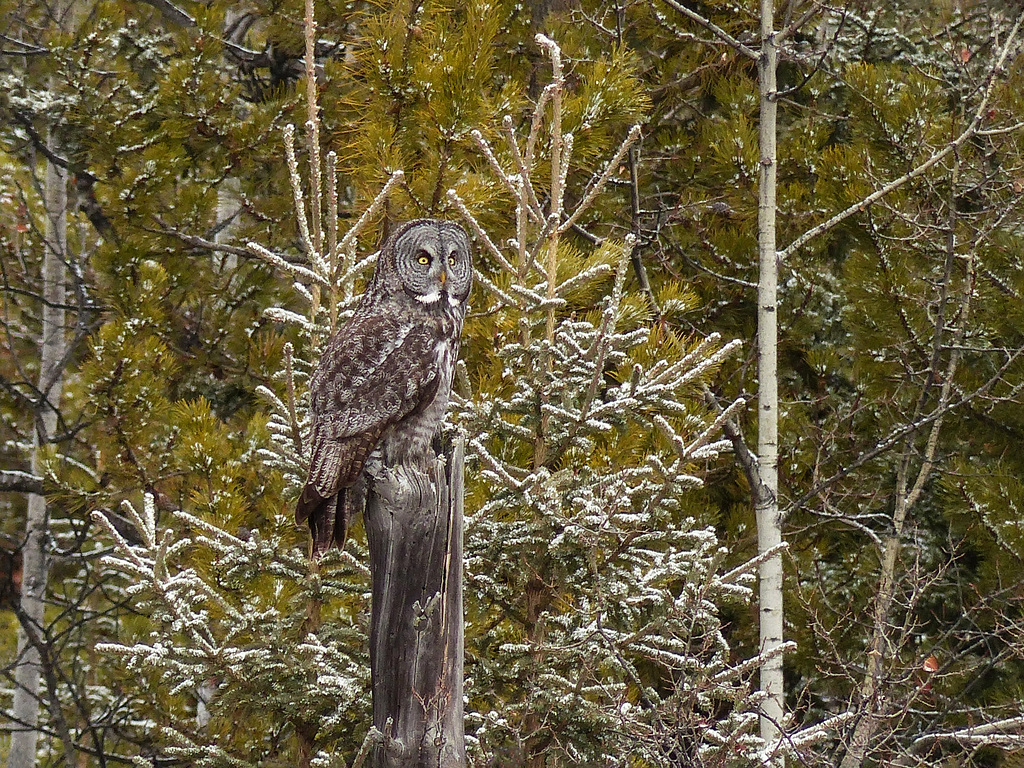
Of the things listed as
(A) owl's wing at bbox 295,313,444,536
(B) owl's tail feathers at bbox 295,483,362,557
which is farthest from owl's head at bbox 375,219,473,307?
(B) owl's tail feathers at bbox 295,483,362,557

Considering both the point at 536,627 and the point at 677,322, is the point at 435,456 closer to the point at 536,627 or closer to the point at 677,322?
the point at 536,627

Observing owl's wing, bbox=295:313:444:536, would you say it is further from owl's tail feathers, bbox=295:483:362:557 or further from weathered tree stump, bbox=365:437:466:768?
weathered tree stump, bbox=365:437:466:768

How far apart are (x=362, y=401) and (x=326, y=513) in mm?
356

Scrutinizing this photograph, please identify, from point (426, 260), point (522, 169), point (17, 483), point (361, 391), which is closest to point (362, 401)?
point (361, 391)

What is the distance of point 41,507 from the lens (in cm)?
801

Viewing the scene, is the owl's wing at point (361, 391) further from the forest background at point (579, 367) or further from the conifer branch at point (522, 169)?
the conifer branch at point (522, 169)

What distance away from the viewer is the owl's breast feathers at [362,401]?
11.9ft

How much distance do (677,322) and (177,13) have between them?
3851 millimetres

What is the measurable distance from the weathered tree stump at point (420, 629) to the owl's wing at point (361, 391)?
31 centimetres

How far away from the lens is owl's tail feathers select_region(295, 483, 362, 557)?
3.66 meters

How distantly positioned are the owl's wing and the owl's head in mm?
105

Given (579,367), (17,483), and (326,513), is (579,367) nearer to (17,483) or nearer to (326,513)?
(326,513)

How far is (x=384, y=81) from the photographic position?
16.8 ft

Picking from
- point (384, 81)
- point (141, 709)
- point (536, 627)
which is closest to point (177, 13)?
point (384, 81)
